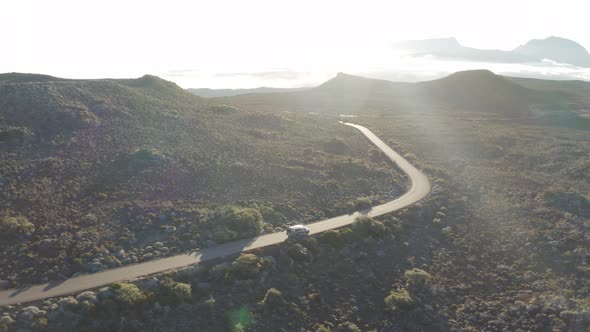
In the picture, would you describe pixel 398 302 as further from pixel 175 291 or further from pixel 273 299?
pixel 175 291

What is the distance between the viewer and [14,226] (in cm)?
3228

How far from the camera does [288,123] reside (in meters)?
87.0

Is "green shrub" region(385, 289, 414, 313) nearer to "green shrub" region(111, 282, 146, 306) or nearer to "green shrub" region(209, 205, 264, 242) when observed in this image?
"green shrub" region(209, 205, 264, 242)

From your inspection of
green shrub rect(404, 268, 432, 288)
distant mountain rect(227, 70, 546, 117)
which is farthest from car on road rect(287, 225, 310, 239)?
distant mountain rect(227, 70, 546, 117)

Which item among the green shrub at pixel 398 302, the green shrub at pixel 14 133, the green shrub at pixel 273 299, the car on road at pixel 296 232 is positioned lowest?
the green shrub at pixel 398 302


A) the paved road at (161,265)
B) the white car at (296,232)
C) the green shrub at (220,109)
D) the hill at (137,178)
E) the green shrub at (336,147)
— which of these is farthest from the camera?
the green shrub at (220,109)

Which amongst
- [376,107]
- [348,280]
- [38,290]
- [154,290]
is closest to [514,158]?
[348,280]

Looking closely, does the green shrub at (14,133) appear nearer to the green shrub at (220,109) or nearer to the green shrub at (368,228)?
the green shrub at (220,109)

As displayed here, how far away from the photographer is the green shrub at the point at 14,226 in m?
31.9

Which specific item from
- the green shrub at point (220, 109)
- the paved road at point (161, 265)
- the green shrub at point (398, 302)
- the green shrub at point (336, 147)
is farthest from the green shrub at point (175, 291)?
the green shrub at point (220, 109)

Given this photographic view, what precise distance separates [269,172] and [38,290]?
31.4m

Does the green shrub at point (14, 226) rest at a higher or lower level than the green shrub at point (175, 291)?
higher

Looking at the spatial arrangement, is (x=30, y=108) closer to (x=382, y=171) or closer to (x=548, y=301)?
(x=382, y=171)

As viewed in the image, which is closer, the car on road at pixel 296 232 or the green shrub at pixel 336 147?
the car on road at pixel 296 232
